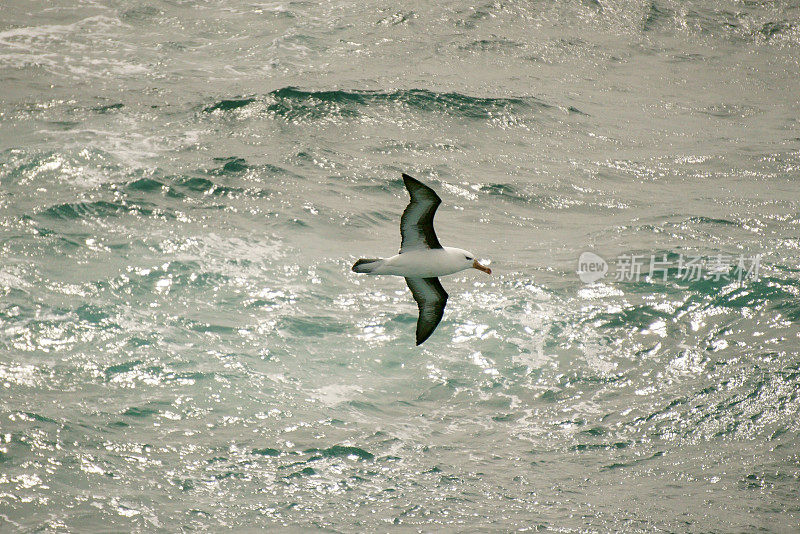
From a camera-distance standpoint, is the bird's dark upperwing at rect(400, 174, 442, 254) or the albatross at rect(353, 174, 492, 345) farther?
the albatross at rect(353, 174, 492, 345)

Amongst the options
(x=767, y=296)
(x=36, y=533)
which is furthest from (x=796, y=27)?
(x=36, y=533)

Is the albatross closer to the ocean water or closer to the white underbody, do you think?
the white underbody

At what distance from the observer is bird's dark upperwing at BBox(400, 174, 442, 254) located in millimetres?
11305

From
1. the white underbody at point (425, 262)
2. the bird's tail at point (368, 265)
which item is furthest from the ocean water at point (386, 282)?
the bird's tail at point (368, 265)

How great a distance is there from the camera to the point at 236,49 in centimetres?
2697

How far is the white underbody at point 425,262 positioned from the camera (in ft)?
39.0

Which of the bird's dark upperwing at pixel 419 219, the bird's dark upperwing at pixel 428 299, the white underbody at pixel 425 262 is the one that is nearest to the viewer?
the bird's dark upperwing at pixel 419 219

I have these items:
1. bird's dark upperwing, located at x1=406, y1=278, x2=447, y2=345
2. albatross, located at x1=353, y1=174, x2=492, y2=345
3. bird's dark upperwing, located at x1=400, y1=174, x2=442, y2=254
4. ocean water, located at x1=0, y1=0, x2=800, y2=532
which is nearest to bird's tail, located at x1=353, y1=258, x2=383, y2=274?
albatross, located at x1=353, y1=174, x2=492, y2=345

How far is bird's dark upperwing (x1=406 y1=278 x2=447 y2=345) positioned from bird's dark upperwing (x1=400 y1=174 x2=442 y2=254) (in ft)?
2.20

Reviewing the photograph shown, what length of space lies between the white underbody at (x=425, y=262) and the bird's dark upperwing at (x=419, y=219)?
0.37ft

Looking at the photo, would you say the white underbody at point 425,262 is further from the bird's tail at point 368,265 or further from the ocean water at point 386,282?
the ocean water at point 386,282

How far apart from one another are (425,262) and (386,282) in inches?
218

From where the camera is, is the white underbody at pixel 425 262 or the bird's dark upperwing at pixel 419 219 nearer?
the bird's dark upperwing at pixel 419 219

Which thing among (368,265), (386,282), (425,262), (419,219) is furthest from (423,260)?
(386,282)
